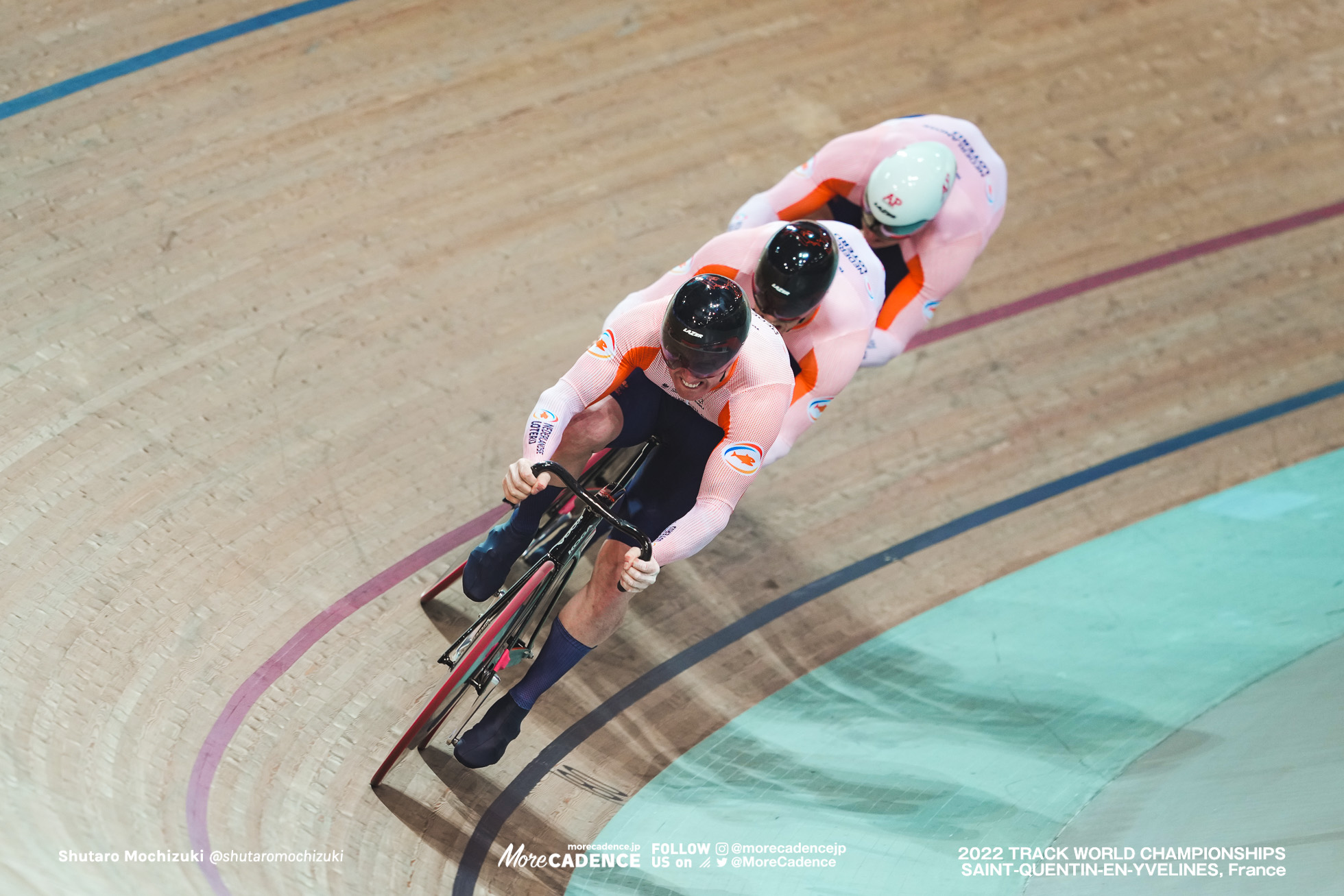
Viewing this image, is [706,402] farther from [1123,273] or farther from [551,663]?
[1123,273]

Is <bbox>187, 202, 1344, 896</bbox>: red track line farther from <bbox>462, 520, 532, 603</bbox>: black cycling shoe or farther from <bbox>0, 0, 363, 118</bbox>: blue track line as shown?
<bbox>0, 0, 363, 118</bbox>: blue track line

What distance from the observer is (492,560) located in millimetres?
3652

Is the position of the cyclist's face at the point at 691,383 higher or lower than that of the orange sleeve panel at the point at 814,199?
higher

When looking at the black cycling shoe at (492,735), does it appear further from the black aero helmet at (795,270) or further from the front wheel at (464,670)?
the black aero helmet at (795,270)

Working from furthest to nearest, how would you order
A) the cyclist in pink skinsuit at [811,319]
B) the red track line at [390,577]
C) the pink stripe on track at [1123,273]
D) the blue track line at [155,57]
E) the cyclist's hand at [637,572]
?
the pink stripe on track at [1123,273] → the blue track line at [155,57] → the cyclist in pink skinsuit at [811,319] → the red track line at [390,577] → the cyclist's hand at [637,572]

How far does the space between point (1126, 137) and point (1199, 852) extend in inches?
146

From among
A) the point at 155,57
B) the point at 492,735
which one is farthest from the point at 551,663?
the point at 155,57

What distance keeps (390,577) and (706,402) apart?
1.41m

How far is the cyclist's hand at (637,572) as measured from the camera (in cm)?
284

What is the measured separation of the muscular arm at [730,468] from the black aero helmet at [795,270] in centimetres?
29

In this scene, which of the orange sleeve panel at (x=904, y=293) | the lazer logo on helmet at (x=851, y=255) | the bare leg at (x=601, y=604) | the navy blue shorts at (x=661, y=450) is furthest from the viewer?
the orange sleeve panel at (x=904, y=293)

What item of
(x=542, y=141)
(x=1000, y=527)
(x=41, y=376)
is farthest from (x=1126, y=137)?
Answer: (x=41, y=376)

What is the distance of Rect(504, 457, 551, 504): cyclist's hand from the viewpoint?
2.89 meters

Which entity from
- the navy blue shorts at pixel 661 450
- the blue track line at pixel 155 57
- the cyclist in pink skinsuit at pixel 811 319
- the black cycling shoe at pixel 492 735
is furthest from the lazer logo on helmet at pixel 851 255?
the blue track line at pixel 155 57
